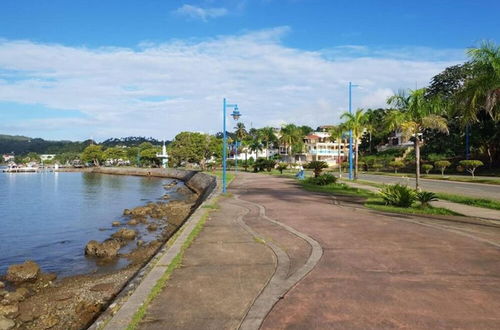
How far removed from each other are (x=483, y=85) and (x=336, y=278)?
1116cm

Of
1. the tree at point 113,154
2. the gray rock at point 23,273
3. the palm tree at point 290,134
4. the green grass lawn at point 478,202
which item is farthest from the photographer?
the tree at point 113,154

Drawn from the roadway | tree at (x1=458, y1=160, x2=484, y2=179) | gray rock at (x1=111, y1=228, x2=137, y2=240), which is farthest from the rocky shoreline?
tree at (x1=458, y1=160, x2=484, y2=179)

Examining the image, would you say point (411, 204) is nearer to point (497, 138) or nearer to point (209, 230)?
point (209, 230)

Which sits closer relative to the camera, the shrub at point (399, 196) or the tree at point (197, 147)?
the shrub at point (399, 196)

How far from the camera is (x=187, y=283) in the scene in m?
7.34

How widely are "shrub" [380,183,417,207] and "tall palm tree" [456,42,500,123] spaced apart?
393cm

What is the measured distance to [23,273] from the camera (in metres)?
13.0

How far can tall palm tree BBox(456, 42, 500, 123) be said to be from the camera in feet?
47.0

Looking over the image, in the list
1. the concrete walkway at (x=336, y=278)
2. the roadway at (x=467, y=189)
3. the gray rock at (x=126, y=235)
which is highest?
the roadway at (x=467, y=189)

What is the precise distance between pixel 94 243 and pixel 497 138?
1739 inches

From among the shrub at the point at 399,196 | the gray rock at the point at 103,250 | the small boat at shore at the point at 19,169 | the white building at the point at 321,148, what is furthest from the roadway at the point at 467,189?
the small boat at shore at the point at 19,169

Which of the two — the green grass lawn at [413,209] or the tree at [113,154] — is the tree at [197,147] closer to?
the tree at [113,154]

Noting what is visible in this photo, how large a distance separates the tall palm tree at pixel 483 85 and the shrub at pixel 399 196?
393 cm

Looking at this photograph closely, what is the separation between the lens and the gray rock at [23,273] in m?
12.9
